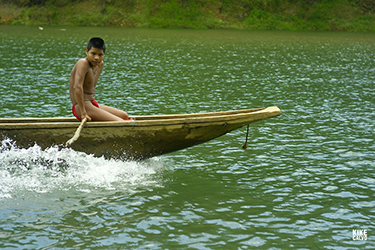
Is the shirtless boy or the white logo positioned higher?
the shirtless boy

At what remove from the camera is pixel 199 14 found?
193 ft

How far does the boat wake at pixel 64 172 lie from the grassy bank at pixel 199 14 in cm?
4962

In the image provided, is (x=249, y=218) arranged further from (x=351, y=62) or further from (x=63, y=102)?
(x=351, y=62)

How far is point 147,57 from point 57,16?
118ft

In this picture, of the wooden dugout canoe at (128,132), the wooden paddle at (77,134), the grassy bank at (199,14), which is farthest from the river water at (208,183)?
the grassy bank at (199,14)

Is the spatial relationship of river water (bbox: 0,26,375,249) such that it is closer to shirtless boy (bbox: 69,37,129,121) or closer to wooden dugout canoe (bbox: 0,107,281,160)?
wooden dugout canoe (bbox: 0,107,281,160)

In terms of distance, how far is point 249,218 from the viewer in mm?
6555

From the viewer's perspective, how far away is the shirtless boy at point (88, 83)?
7719 mm

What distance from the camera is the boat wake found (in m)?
7.54

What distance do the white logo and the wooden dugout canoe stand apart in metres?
2.43

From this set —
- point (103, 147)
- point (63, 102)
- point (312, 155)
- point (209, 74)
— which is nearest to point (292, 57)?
point (209, 74)

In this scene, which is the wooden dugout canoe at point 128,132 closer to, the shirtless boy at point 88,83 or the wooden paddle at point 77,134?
the wooden paddle at point 77,134

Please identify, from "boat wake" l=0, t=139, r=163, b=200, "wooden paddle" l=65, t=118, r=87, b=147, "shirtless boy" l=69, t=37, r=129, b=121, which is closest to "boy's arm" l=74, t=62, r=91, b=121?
"shirtless boy" l=69, t=37, r=129, b=121

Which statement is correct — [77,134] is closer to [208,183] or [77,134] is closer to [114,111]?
[114,111]
